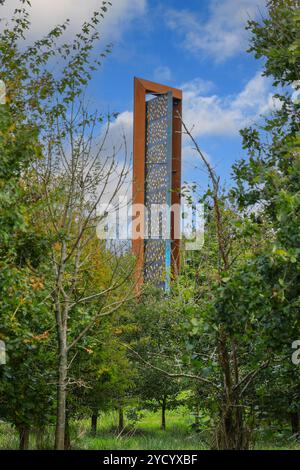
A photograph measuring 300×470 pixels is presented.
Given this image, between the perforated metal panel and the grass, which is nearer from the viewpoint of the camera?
the grass

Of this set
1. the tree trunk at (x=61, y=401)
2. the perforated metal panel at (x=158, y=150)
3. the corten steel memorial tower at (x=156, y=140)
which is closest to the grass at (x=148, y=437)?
the tree trunk at (x=61, y=401)

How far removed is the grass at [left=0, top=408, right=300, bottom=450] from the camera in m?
5.85

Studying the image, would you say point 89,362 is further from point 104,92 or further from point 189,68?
point 189,68

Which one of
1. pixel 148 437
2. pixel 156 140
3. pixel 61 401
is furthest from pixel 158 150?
pixel 61 401

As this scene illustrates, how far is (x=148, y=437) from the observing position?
12133 millimetres

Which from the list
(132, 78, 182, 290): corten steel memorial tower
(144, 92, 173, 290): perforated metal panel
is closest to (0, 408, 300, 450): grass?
(144, 92, 173, 290): perforated metal panel

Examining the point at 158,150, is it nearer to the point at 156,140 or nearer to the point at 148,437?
the point at 156,140

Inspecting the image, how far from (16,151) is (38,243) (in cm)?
96

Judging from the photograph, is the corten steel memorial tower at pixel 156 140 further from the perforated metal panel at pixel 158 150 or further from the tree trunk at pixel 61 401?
the tree trunk at pixel 61 401

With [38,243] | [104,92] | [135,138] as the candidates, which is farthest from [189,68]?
[135,138]

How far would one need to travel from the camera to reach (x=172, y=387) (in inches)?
508

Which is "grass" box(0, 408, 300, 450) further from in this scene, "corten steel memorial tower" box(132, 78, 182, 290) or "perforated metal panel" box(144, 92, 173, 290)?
"corten steel memorial tower" box(132, 78, 182, 290)

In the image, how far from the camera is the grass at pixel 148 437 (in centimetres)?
585

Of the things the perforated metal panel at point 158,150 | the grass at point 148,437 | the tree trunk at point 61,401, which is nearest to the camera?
the tree trunk at point 61,401
